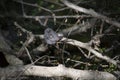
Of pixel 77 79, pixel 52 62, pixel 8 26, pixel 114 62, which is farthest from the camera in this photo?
pixel 8 26

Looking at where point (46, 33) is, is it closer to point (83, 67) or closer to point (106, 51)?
point (83, 67)

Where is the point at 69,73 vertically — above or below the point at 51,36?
below

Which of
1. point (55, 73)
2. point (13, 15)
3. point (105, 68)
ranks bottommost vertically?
point (105, 68)

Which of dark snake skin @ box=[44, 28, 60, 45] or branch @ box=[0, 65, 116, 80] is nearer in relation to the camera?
branch @ box=[0, 65, 116, 80]

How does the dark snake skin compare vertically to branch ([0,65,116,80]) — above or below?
above

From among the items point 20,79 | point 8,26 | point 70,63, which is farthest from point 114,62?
point 8,26

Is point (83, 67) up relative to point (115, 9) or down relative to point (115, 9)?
down

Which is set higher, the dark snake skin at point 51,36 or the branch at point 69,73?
the dark snake skin at point 51,36

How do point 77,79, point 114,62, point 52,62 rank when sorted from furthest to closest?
point 52,62 → point 114,62 → point 77,79

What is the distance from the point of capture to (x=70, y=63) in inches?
113

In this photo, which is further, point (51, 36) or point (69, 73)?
point (51, 36)

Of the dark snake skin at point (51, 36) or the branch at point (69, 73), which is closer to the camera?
the branch at point (69, 73)

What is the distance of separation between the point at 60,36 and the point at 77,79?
497 mm

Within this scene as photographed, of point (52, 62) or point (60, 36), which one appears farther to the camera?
point (52, 62)
